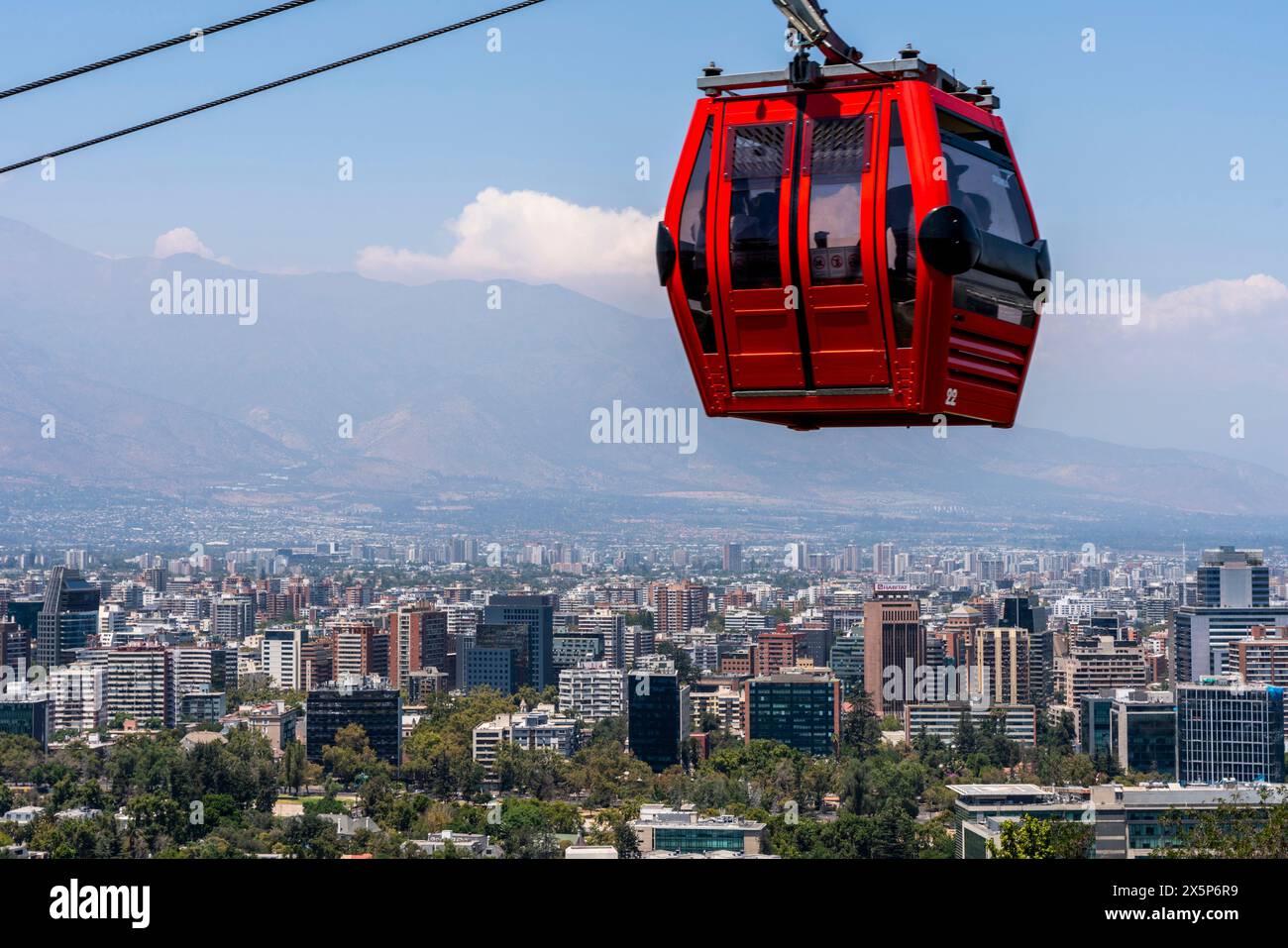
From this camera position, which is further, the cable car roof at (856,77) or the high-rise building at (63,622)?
the high-rise building at (63,622)

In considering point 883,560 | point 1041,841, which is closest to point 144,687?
point 1041,841

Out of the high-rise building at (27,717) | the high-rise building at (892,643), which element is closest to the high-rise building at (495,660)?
the high-rise building at (892,643)

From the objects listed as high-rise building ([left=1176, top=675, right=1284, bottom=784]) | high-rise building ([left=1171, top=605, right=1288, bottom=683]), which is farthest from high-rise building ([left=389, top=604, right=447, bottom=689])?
high-rise building ([left=1176, top=675, right=1284, bottom=784])

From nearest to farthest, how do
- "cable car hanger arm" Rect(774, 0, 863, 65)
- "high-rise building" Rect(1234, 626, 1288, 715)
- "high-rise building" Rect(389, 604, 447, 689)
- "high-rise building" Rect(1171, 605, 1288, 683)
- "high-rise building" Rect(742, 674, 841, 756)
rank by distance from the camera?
"cable car hanger arm" Rect(774, 0, 863, 65) → "high-rise building" Rect(742, 674, 841, 756) → "high-rise building" Rect(1234, 626, 1288, 715) → "high-rise building" Rect(1171, 605, 1288, 683) → "high-rise building" Rect(389, 604, 447, 689)

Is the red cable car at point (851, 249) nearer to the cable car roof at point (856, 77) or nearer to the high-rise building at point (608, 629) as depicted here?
the cable car roof at point (856, 77)

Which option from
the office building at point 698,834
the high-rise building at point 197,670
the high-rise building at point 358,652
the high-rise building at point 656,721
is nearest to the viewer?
the office building at point 698,834

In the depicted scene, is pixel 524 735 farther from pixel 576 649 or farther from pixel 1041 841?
pixel 1041 841

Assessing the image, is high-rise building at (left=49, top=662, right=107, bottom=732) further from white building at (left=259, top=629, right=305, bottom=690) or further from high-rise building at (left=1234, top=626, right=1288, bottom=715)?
high-rise building at (left=1234, top=626, right=1288, bottom=715)
